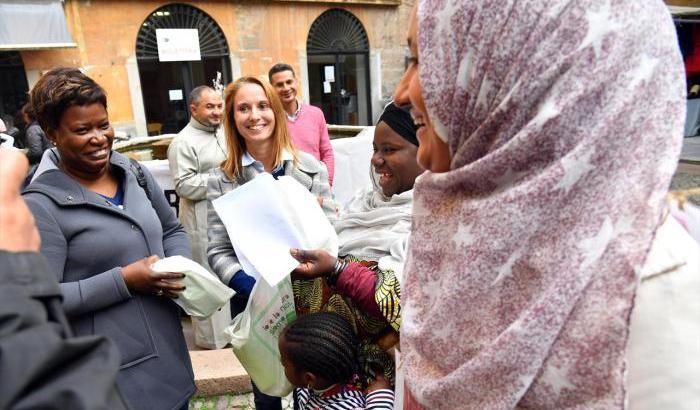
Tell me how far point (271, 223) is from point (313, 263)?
0.98 feet

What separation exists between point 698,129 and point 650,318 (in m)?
13.5

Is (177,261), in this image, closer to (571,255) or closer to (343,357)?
(343,357)

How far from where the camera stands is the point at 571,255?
2.55 ft

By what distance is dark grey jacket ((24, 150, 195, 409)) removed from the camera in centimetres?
169

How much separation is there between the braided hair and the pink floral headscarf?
0.72 m

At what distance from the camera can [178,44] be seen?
1308 cm

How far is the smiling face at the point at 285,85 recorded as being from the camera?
4.44 m

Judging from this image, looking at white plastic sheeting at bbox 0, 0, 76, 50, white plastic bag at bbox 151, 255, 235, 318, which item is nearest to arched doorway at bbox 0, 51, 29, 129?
white plastic sheeting at bbox 0, 0, 76, 50

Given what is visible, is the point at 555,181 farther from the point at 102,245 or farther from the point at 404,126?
the point at 102,245

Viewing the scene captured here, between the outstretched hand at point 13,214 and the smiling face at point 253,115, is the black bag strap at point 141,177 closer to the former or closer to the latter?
the smiling face at point 253,115

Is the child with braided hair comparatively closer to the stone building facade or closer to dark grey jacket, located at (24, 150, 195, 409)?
dark grey jacket, located at (24, 150, 195, 409)

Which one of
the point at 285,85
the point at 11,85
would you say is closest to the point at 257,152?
the point at 285,85

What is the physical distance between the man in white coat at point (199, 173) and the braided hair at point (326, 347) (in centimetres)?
187

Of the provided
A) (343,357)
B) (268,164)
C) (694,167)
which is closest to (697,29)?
(694,167)
